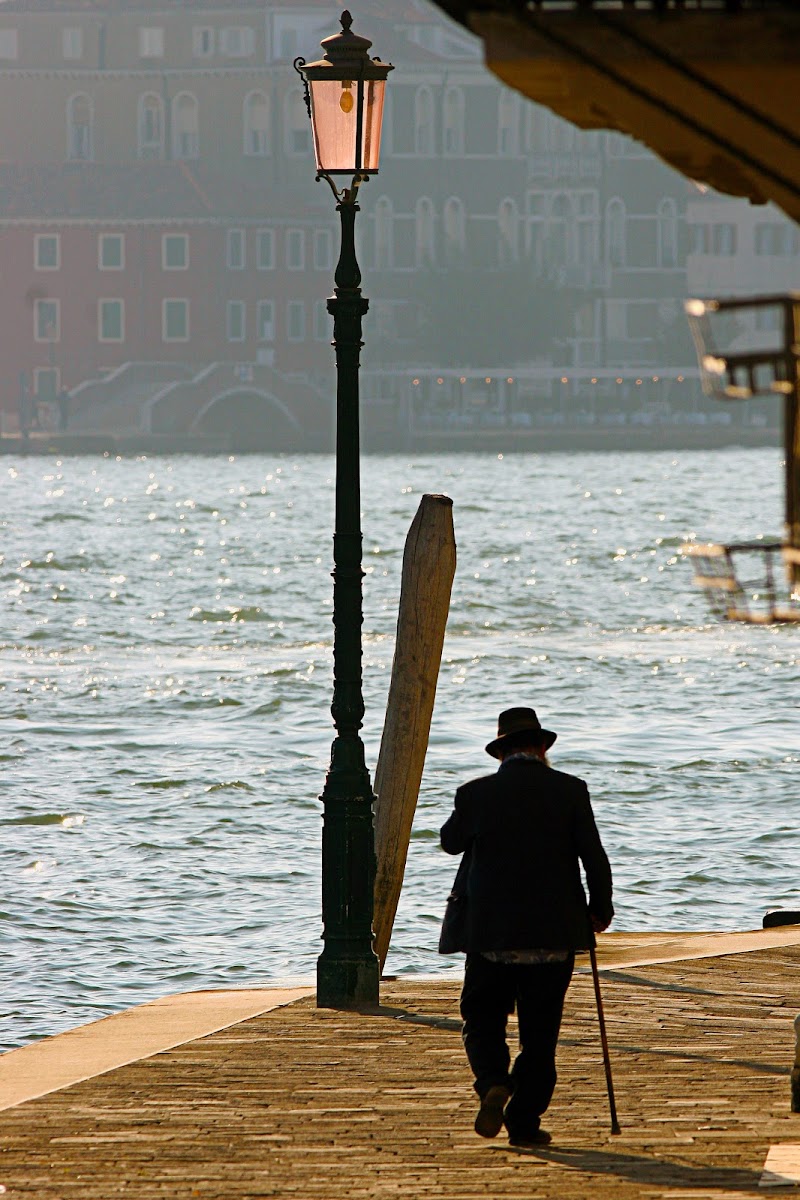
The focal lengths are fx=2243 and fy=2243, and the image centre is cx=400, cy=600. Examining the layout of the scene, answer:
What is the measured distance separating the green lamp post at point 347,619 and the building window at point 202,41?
8408 cm

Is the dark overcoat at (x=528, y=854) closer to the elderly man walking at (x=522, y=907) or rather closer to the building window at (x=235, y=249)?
the elderly man walking at (x=522, y=907)

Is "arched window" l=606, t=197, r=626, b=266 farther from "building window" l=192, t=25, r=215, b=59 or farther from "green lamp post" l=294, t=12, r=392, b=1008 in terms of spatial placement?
"green lamp post" l=294, t=12, r=392, b=1008

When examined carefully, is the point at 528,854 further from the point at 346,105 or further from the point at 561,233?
the point at 561,233

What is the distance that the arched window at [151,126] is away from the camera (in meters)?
89.3

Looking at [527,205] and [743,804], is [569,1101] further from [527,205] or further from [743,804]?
[527,205]

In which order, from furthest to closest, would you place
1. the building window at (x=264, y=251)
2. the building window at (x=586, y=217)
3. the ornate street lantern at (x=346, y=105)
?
1. the building window at (x=586, y=217)
2. the building window at (x=264, y=251)
3. the ornate street lantern at (x=346, y=105)

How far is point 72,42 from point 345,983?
8601cm

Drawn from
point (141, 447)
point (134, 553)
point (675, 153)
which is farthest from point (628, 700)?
point (141, 447)

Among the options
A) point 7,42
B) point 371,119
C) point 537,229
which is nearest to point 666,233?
point 537,229

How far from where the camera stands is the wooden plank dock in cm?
466

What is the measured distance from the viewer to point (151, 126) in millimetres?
90250

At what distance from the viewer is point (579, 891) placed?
4945 mm

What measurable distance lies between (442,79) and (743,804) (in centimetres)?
7278

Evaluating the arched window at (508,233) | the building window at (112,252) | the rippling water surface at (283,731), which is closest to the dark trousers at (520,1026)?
the rippling water surface at (283,731)
